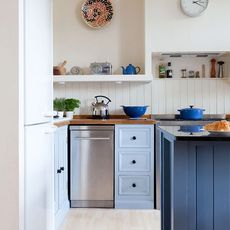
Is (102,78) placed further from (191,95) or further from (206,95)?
(206,95)

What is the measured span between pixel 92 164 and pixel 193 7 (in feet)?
7.14

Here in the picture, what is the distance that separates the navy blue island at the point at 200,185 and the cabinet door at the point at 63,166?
1642 millimetres

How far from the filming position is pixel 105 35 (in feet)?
14.3

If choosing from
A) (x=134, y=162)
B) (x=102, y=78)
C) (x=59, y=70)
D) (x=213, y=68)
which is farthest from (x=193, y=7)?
(x=134, y=162)

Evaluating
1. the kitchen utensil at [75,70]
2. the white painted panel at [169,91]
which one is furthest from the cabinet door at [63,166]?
the white painted panel at [169,91]

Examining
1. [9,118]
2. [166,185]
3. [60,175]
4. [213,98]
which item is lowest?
[60,175]

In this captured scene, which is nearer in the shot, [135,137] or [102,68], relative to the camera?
[135,137]

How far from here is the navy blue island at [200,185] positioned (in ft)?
5.56

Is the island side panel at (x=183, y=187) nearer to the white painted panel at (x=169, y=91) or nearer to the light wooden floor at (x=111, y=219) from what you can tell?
the light wooden floor at (x=111, y=219)

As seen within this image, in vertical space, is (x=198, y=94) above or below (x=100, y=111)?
above

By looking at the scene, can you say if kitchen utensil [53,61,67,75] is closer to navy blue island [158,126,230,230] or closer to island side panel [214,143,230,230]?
navy blue island [158,126,230,230]

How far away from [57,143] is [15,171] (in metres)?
1.37

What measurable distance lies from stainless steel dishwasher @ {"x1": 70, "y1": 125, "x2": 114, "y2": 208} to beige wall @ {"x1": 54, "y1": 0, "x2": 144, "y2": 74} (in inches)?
42.9

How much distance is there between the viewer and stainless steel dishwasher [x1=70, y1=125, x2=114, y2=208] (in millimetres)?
3645
